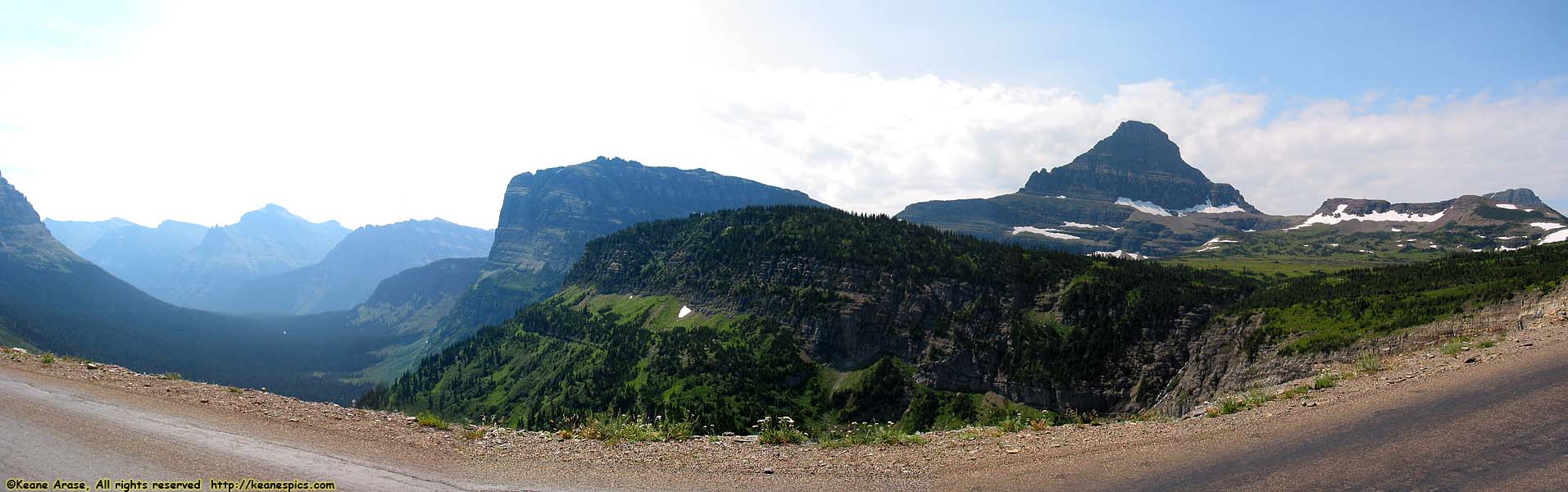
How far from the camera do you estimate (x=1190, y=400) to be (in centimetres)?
10600

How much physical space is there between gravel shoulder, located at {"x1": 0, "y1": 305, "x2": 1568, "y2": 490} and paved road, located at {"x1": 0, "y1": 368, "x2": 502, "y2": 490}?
0.07 metres

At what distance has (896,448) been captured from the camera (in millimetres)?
Result: 17109

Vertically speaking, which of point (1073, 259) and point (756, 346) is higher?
point (1073, 259)

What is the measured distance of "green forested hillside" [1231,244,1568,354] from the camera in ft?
218

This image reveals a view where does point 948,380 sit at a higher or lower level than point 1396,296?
lower

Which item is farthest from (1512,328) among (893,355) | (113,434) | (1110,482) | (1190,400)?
(893,355)

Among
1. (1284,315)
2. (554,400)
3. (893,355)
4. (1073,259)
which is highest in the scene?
(1073,259)

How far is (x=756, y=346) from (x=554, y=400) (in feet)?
204

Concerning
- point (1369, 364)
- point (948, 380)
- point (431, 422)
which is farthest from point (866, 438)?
point (948, 380)

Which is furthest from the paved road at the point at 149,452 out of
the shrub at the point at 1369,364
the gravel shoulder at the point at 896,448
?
the shrub at the point at 1369,364

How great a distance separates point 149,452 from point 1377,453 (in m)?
27.2

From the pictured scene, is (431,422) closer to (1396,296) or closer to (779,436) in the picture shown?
(779,436)

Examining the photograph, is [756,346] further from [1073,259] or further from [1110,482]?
[1110,482]

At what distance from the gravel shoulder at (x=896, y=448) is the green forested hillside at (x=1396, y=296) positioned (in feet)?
167
